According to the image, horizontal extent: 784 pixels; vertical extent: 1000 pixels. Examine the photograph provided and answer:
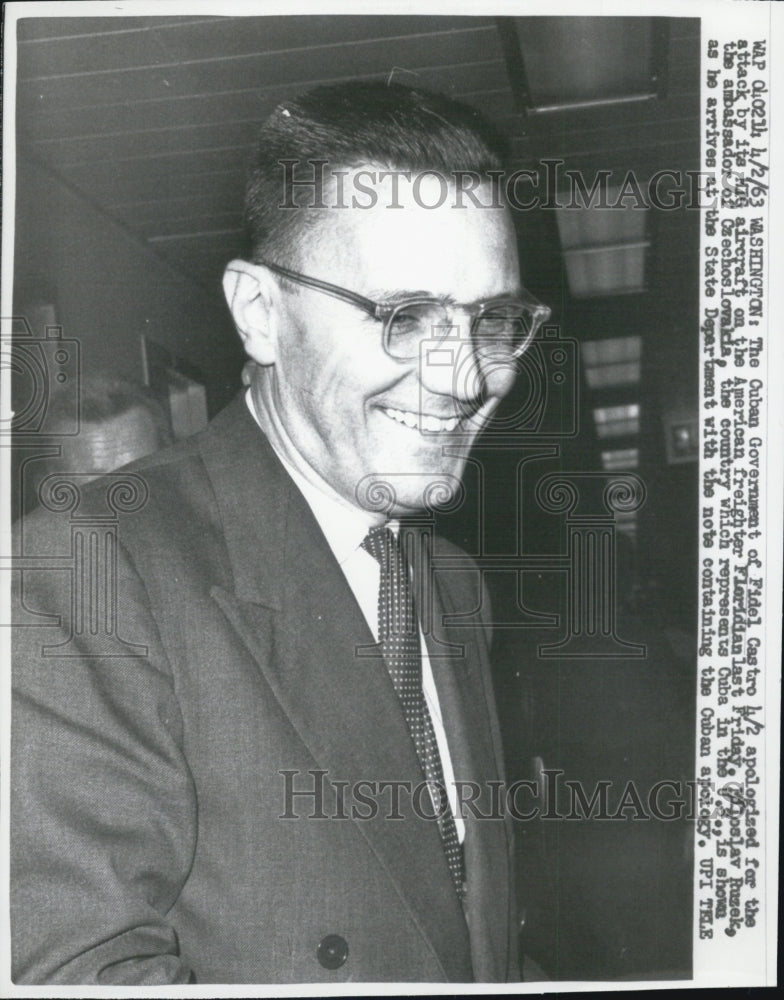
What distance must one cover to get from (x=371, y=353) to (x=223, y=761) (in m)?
0.47

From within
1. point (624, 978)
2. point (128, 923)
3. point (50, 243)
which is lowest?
point (624, 978)

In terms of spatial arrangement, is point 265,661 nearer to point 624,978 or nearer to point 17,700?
point 17,700

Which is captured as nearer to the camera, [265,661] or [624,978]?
[265,661]

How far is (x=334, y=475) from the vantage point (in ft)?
3.55

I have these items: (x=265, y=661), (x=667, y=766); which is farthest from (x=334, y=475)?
(x=667, y=766)

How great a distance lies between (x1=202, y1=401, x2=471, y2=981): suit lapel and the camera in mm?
1050

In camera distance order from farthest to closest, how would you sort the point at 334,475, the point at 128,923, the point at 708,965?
1. the point at 708,965
2. the point at 334,475
3. the point at 128,923

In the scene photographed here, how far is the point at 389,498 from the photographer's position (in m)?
1.10

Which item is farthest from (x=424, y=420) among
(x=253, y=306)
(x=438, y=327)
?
(x=253, y=306)

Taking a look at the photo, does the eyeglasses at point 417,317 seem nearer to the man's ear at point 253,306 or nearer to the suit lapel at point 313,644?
the man's ear at point 253,306

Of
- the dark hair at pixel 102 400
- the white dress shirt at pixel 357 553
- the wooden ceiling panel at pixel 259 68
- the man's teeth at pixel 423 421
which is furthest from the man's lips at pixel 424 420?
the wooden ceiling panel at pixel 259 68

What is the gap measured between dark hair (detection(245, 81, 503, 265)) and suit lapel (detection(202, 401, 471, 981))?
0.22 metres

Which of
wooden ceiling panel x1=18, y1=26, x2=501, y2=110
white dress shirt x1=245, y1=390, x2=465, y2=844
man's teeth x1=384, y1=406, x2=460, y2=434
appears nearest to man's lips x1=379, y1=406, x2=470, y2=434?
man's teeth x1=384, y1=406, x2=460, y2=434

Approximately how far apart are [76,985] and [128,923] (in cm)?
12
